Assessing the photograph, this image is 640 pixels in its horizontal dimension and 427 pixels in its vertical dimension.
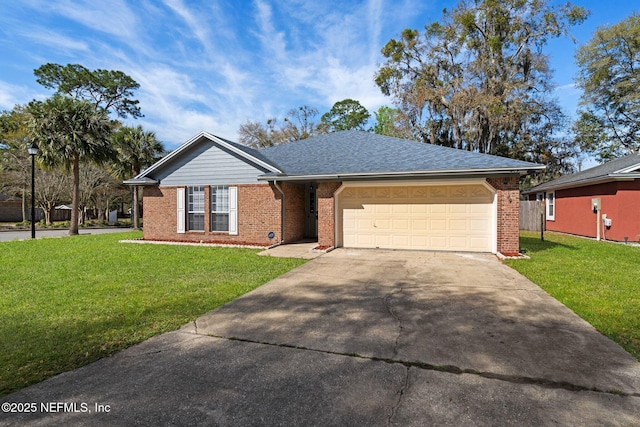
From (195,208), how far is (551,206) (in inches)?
810

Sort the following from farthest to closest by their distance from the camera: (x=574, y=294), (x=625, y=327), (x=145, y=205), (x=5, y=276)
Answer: (x=145, y=205) < (x=5, y=276) < (x=574, y=294) < (x=625, y=327)

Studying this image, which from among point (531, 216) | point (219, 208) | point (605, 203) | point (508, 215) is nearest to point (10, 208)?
point (219, 208)

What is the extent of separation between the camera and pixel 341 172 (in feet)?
34.5

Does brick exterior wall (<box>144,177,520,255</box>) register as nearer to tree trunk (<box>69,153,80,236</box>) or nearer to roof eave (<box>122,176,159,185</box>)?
roof eave (<box>122,176,159,185</box>)

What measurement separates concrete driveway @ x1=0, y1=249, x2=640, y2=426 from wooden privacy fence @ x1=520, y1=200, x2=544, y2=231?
651 inches

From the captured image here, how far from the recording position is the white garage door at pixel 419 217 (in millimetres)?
9930

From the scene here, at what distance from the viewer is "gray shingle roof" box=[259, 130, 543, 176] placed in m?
9.70

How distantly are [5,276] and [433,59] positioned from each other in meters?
27.4

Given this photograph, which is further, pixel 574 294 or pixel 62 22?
pixel 62 22

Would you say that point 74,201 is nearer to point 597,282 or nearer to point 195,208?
point 195,208

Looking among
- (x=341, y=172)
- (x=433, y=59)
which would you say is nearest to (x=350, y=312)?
(x=341, y=172)

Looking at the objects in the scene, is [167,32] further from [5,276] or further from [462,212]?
[462,212]

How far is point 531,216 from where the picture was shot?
18938 millimetres

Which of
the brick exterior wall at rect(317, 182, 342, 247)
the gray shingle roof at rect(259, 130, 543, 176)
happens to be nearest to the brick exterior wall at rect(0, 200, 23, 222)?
the gray shingle roof at rect(259, 130, 543, 176)
